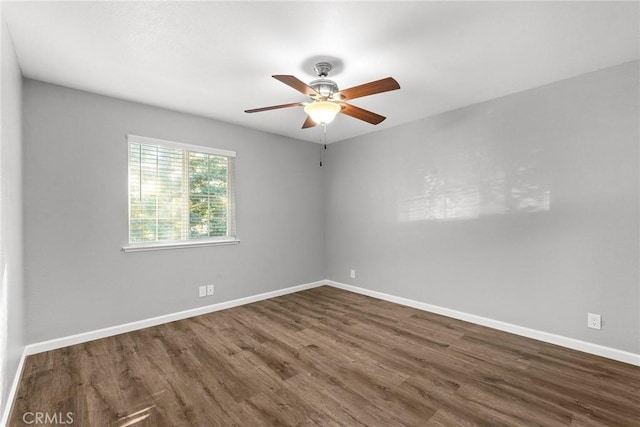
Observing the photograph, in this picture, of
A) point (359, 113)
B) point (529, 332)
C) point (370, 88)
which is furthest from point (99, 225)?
point (529, 332)

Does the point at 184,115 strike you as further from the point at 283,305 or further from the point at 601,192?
the point at 601,192

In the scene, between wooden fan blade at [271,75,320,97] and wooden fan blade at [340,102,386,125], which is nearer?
wooden fan blade at [271,75,320,97]

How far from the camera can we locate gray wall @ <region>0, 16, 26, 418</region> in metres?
1.75

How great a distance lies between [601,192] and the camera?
8.47ft

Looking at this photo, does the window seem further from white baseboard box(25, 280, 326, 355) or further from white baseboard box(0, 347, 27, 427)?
white baseboard box(0, 347, 27, 427)

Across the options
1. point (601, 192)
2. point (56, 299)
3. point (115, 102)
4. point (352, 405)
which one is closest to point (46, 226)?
point (56, 299)

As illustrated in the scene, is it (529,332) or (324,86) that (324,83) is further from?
(529,332)

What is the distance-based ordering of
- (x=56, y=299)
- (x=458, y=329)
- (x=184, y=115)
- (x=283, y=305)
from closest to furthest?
(x=56, y=299), (x=458, y=329), (x=184, y=115), (x=283, y=305)

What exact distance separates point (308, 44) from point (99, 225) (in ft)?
8.95

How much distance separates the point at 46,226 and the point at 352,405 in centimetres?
312

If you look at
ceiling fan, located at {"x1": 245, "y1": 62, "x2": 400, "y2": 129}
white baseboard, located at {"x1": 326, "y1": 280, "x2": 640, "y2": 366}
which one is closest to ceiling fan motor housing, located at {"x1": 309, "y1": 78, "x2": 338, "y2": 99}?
ceiling fan, located at {"x1": 245, "y1": 62, "x2": 400, "y2": 129}

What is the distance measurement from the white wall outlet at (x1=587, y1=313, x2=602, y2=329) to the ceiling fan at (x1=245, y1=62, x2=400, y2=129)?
266 cm

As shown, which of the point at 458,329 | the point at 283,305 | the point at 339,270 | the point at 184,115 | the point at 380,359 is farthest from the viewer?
the point at 339,270

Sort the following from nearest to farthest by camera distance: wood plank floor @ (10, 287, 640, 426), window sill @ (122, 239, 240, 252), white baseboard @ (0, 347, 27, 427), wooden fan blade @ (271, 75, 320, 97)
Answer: white baseboard @ (0, 347, 27, 427), wood plank floor @ (10, 287, 640, 426), wooden fan blade @ (271, 75, 320, 97), window sill @ (122, 239, 240, 252)
